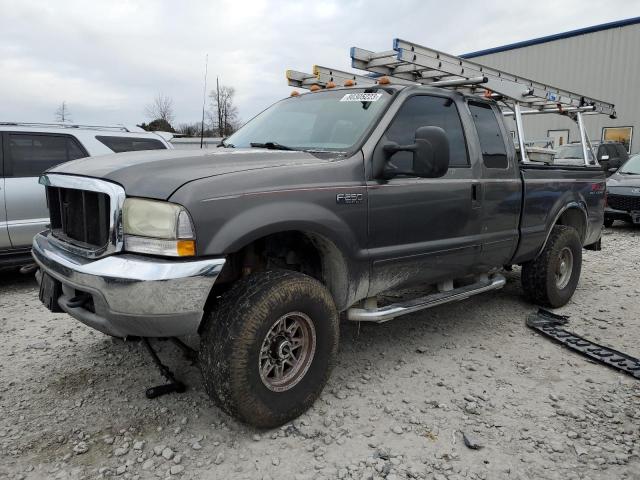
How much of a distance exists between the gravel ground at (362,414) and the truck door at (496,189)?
74 centimetres

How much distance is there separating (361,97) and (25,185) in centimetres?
389

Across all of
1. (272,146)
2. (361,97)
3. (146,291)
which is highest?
(361,97)

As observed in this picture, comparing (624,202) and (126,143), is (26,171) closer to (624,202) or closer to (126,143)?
(126,143)

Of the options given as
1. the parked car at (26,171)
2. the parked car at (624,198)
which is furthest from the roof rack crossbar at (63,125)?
the parked car at (624,198)

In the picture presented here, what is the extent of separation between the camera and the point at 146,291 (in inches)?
90.4

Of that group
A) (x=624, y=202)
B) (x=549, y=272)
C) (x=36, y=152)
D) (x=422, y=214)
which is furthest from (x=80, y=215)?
(x=624, y=202)

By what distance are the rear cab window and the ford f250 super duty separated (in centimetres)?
267

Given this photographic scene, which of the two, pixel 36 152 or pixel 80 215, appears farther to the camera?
pixel 36 152

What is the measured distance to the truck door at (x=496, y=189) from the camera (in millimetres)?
3953

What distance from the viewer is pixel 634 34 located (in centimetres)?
1956

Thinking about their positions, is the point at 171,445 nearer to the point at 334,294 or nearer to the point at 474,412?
the point at 334,294

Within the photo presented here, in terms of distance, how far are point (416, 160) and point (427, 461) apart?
5.38ft

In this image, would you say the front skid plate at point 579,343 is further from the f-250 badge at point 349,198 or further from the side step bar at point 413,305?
the f-250 badge at point 349,198

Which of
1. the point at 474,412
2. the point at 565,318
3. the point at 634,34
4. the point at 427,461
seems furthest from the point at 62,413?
the point at 634,34
